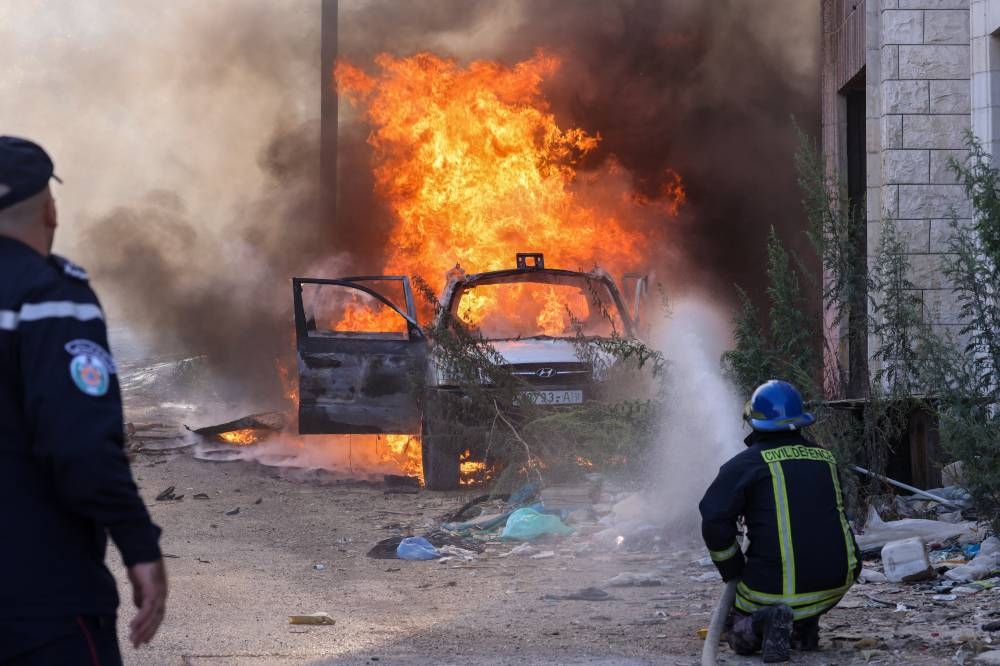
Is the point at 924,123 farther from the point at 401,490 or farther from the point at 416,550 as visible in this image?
the point at 416,550

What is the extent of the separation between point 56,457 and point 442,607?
4318mm

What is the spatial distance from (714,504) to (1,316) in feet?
10.4

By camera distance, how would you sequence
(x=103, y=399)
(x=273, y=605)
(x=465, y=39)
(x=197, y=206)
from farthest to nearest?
(x=197, y=206), (x=465, y=39), (x=273, y=605), (x=103, y=399)

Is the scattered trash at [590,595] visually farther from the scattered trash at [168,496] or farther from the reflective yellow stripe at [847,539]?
the scattered trash at [168,496]

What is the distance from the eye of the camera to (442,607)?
21.0 ft

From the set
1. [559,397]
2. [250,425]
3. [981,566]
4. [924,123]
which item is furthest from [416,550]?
[924,123]

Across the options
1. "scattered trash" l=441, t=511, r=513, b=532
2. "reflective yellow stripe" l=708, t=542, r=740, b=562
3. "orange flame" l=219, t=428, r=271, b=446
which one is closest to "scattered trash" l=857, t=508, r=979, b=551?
"reflective yellow stripe" l=708, t=542, r=740, b=562

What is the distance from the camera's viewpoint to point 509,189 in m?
15.9

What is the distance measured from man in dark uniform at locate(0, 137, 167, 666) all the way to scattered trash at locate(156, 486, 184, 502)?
333 inches

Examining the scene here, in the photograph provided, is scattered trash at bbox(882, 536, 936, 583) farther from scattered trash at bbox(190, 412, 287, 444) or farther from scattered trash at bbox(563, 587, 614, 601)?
scattered trash at bbox(190, 412, 287, 444)

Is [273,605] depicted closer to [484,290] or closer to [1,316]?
[1,316]

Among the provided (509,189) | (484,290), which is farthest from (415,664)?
(509,189)

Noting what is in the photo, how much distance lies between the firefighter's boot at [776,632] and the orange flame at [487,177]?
1045 centimetres

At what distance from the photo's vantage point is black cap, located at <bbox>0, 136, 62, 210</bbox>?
2.47m
